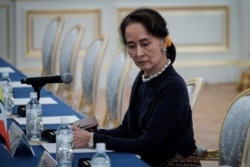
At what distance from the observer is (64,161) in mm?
2586

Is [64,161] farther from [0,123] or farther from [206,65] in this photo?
[206,65]

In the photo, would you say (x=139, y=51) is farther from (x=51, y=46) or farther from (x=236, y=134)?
(x=51, y=46)

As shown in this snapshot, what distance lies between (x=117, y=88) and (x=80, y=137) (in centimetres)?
182

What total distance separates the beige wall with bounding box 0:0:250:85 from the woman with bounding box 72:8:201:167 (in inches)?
232

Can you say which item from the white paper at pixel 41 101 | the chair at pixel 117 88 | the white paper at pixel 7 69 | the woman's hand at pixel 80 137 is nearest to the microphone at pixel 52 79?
the woman's hand at pixel 80 137

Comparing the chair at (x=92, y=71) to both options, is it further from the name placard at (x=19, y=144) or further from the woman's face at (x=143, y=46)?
the name placard at (x=19, y=144)

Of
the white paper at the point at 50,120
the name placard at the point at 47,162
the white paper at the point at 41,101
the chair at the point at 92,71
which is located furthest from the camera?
the chair at the point at 92,71

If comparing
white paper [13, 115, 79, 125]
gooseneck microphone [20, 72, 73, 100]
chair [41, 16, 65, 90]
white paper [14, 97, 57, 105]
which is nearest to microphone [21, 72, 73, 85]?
gooseneck microphone [20, 72, 73, 100]

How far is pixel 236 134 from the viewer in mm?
2984

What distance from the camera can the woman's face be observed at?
9.59 feet

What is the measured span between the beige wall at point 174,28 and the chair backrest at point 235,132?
232 inches

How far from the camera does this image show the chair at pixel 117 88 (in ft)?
15.1

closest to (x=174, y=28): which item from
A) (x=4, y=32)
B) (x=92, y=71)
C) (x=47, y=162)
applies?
(x=4, y=32)

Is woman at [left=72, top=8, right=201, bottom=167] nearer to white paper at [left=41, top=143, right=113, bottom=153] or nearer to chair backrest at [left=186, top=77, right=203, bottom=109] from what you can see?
white paper at [left=41, top=143, right=113, bottom=153]
